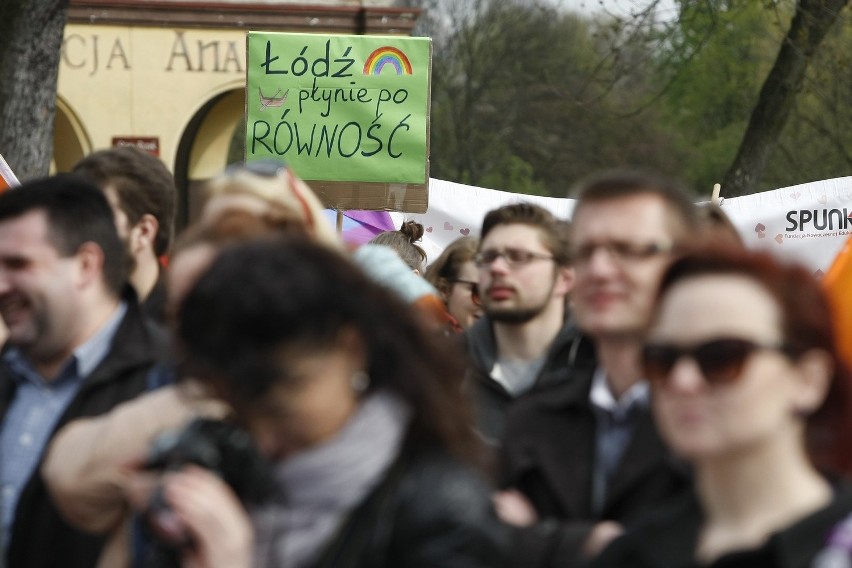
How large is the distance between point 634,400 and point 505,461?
11.1 inches

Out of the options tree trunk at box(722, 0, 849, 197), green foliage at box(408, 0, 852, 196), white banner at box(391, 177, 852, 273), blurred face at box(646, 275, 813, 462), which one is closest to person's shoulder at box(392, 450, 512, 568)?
blurred face at box(646, 275, 813, 462)

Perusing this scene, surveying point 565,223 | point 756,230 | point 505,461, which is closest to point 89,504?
point 505,461

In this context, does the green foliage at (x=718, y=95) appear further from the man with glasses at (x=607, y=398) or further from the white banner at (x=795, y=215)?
the man with glasses at (x=607, y=398)

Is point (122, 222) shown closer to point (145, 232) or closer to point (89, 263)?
point (145, 232)

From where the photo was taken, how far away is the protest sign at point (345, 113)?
914cm

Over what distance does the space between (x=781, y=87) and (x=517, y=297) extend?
1004cm

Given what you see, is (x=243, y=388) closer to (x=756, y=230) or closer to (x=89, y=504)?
(x=89, y=504)

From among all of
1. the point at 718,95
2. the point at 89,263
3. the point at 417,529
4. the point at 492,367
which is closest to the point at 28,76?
the point at 492,367

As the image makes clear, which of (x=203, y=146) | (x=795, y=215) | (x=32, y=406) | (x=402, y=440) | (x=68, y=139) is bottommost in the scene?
(x=203, y=146)

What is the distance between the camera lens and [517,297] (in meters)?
5.25

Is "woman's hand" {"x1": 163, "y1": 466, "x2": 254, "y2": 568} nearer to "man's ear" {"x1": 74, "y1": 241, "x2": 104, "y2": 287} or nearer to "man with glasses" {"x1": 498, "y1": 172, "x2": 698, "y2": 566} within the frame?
"man with glasses" {"x1": 498, "y1": 172, "x2": 698, "y2": 566}

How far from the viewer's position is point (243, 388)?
261cm

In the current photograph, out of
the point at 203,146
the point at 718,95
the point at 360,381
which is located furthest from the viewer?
the point at 718,95

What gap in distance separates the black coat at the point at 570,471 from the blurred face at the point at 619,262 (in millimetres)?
163
